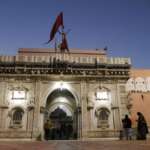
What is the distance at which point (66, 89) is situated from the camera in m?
15.1

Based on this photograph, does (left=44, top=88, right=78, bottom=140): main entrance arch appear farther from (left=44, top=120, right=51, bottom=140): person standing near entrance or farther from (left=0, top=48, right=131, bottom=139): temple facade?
(left=44, top=120, right=51, bottom=140): person standing near entrance

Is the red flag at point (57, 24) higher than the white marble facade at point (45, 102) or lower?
higher

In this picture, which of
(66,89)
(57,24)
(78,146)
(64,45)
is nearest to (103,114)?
(66,89)

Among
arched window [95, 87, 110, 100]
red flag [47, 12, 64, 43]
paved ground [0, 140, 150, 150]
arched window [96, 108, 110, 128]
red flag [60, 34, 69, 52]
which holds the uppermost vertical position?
red flag [47, 12, 64, 43]

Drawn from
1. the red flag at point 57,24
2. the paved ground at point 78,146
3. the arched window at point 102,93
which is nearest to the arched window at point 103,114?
the arched window at point 102,93

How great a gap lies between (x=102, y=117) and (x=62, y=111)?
789 cm

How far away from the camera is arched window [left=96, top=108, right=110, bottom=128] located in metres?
14.2

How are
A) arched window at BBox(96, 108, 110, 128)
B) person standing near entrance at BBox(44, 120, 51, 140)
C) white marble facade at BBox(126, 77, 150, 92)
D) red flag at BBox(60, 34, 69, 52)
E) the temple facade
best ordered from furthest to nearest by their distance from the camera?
red flag at BBox(60, 34, 69, 52) < white marble facade at BBox(126, 77, 150, 92) < arched window at BBox(96, 108, 110, 128) < the temple facade < person standing near entrance at BBox(44, 120, 51, 140)

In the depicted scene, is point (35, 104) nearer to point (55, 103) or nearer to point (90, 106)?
point (90, 106)

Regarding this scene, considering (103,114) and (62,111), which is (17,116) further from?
(62,111)

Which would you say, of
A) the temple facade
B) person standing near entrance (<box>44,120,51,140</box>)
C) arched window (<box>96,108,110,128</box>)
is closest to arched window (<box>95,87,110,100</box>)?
the temple facade

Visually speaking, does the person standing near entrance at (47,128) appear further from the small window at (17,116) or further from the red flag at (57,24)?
the red flag at (57,24)

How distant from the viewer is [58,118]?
2169 cm

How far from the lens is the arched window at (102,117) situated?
557 inches
